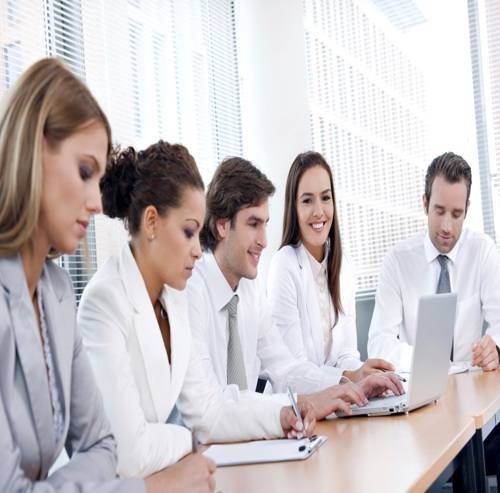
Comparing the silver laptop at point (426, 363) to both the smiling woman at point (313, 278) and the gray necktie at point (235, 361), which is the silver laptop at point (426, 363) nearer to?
the gray necktie at point (235, 361)

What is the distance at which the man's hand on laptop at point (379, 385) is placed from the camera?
2234 millimetres

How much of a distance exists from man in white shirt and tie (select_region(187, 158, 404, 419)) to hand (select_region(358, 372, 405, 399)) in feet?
0.89

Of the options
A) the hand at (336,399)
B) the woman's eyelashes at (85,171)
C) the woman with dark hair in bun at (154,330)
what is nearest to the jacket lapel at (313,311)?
the hand at (336,399)

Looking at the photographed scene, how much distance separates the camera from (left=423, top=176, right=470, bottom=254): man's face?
3.49 meters

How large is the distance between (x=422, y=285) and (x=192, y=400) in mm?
1942

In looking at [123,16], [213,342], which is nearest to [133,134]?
[123,16]

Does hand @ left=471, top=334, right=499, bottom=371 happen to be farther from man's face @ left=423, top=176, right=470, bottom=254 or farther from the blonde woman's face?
the blonde woman's face

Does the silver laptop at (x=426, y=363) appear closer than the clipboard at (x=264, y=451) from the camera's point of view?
No

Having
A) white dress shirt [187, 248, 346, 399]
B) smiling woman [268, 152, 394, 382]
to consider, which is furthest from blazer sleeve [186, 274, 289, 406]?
smiling woman [268, 152, 394, 382]

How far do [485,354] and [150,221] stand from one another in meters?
1.66

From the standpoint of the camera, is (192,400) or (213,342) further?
(213,342)

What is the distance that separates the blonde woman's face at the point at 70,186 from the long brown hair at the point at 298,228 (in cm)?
229

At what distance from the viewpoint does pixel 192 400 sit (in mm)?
1986

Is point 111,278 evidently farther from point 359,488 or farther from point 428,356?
point 428,356
